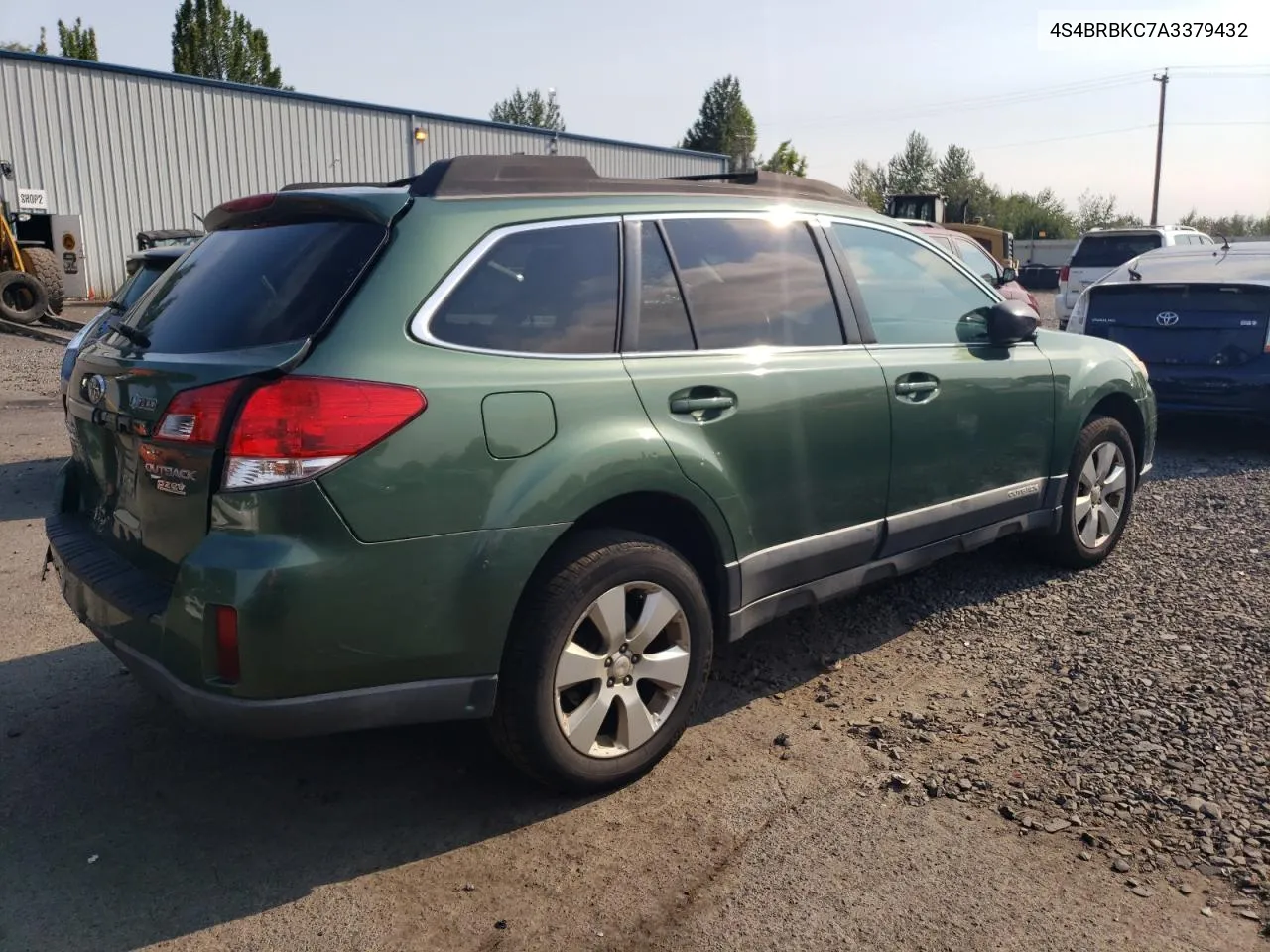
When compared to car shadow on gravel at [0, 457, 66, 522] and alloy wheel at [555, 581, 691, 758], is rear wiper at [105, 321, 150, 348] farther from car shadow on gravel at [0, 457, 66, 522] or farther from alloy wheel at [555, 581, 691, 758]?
car shadow on gravel at [0, 457, 66, 522]

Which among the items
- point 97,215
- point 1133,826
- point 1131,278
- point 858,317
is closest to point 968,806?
point 1133,826

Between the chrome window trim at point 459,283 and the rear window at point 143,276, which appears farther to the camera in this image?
the rear window at point 143,276

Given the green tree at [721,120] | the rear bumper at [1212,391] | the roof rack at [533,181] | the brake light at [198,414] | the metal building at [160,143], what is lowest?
the rear bumper at [1212,391]

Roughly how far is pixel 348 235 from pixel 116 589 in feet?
3.83

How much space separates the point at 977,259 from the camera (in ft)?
36.6

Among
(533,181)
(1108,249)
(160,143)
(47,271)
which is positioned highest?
(160,143)

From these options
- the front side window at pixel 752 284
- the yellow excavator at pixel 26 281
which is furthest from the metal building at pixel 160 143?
the front side window at pixel 752 284

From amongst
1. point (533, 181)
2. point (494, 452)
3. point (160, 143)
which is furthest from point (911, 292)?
point (160, 143)

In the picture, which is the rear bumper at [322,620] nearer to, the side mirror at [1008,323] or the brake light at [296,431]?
the brake light at [296,431]

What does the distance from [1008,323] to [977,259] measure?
7007 millimetres

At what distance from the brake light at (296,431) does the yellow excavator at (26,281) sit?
15.9 meters

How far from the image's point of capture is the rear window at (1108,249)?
1929 centimetres

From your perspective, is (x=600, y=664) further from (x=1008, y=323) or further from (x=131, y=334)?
(x=1008, y=323)

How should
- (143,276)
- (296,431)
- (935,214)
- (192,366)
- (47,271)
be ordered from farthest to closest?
(935,214) < (47,271) < (143,276) < (192,366) < (296,431)
